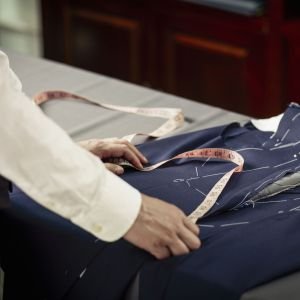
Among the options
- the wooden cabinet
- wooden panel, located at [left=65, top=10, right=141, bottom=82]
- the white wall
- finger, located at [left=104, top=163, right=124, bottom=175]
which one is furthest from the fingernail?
the white wall

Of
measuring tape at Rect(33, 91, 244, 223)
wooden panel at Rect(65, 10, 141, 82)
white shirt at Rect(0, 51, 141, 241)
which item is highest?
white shirt at Rect(0, 51, 141, 241)

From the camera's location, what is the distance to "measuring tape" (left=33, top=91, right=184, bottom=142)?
5.60ft

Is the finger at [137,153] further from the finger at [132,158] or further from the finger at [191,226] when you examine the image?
the finger at [191,226]

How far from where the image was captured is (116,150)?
145 centimetres

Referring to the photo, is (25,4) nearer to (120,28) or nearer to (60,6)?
(60,6)

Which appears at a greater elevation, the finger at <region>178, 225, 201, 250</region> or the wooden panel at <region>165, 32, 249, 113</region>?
the finger at <region>178, 225, 201, 250</region>

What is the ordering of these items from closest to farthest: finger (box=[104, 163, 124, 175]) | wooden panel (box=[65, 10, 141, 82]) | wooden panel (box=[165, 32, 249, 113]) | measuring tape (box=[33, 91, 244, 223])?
measuring tape (box=[33, 91, 244, 223]) → finger (box=[104, 163, 124, 175]) → wooden panel (box=[165, 32, 249, 113]) → wooden panel (box=[65, 10, 141, 82])

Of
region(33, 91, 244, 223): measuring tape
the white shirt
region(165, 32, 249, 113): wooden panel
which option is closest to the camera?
the white shirt

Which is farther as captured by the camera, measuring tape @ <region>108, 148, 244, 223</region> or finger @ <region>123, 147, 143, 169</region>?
finger @ <region>123, 147, 143, 169</region>

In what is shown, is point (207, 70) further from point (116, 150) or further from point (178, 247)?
point (178, 247)

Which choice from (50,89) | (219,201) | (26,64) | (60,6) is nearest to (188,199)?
(219,201)

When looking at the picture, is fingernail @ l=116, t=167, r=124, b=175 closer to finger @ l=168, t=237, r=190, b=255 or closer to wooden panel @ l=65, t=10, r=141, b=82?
finger @ l=168, t=237, r=190, b=255

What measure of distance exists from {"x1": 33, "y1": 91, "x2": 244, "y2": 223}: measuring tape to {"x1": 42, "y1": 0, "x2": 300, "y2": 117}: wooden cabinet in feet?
3.20

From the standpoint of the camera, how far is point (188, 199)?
4.25 ft
